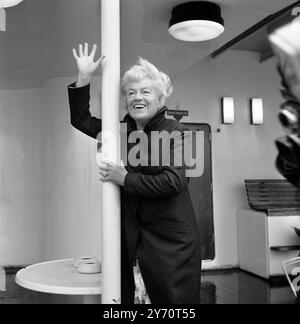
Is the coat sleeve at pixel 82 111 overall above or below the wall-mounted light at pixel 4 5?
below

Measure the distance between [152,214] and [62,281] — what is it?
0.45m

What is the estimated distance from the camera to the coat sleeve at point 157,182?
1.21 meters

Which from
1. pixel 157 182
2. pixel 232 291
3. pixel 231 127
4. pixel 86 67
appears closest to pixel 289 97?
pixel 157 182

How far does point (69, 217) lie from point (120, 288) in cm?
248

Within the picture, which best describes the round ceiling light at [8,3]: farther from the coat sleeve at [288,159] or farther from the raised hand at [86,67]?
the coat sleeve at [288,159]

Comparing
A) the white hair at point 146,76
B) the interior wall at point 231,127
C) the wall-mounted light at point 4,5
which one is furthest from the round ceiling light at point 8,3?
the interior wall at point 231,127

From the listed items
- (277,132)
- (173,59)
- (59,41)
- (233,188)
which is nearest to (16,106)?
(59,41)

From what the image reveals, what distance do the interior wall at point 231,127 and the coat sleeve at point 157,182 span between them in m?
3.11

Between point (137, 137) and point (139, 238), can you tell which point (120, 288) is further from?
point (137, 137)

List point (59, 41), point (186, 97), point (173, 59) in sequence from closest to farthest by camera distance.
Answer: point (59, 41) → point (173, 59) → point (186, 97)

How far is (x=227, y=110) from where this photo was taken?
14.2 feet

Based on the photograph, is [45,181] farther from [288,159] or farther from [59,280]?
[288,159]
